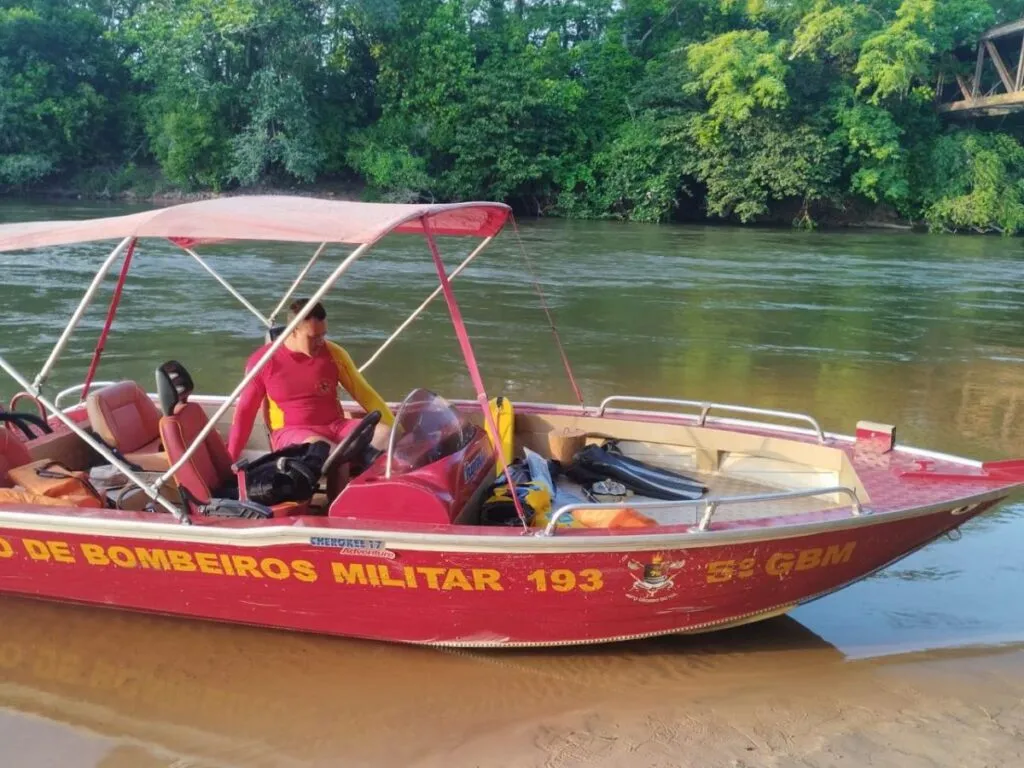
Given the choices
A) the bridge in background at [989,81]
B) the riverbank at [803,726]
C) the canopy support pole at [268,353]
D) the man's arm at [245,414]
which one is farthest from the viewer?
the bridge in background at [989,81]

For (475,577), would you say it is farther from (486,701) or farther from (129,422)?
(129,422)

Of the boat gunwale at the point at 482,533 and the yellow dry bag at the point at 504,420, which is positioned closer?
the boat gunwale at the point at 482,533

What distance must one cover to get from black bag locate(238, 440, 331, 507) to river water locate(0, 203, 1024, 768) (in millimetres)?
686

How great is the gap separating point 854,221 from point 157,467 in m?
27.0

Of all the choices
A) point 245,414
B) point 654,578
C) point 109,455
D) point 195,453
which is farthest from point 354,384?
point 654,578

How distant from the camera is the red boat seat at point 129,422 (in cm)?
474

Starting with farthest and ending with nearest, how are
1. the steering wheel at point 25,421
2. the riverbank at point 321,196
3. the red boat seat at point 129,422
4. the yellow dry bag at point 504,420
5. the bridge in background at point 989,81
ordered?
1. the riverbank at point 321,196
2. the bridge in background at point 989,81
3. the yellow dry bag at point 504,420
4. the red boat seat at point 129,422
5. the steering wheel at point 25,421

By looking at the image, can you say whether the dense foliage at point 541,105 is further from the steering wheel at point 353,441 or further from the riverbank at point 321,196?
the steering wheel at point 353,441

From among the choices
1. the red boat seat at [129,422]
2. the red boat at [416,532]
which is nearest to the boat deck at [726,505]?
the red boat at [416,532]

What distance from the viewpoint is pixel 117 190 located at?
30.1 metres

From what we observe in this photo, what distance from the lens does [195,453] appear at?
4148 mm

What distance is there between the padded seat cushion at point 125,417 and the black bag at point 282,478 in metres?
1.17

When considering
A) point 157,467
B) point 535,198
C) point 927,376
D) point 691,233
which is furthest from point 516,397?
point 535,198

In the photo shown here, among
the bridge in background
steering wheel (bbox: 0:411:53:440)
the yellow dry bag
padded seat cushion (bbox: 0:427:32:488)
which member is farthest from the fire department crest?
the bridge in background
